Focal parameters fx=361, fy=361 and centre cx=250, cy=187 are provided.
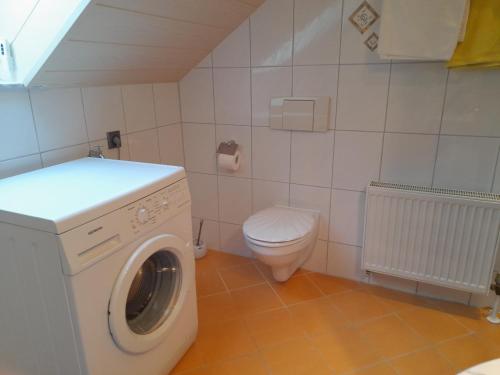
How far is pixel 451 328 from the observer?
5.86 ft

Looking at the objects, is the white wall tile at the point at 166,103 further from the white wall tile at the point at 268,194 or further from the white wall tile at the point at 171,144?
the white wall tile at the point at 268,194

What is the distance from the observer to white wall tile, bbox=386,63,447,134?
1.72 m

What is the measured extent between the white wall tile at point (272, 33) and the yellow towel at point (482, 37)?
2.72 feet

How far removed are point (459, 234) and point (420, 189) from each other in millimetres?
277

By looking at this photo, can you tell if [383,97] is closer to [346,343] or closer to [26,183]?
[346,343]

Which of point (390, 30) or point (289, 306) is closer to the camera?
point (390, 30)

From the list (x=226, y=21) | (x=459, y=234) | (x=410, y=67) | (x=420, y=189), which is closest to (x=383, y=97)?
(x=410, y=67)

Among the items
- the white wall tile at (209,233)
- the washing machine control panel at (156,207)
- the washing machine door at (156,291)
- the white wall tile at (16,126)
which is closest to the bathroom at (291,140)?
the white wall tile at (16,126)

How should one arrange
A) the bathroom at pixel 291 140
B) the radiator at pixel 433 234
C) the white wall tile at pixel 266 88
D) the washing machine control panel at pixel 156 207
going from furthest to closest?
1. the white wall tile at pixel 266 88
2. the radiator at pixel 433 234
3. the bathroom at pixel 291 140
4. the washing machine control panel at pixel 156 207

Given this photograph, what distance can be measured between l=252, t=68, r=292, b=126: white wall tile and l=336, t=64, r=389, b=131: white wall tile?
0.31m

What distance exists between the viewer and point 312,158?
81.9 inches

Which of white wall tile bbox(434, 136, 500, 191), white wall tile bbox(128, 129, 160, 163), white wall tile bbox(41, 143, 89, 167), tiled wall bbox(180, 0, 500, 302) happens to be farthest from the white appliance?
white wall tile bbox(434, 136, 500, 191)

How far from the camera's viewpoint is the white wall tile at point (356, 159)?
1918 millimetres

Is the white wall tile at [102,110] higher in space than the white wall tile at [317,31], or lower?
lower
